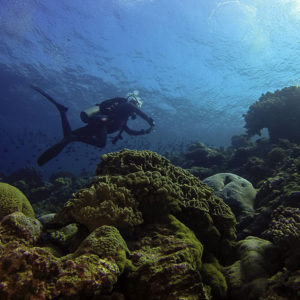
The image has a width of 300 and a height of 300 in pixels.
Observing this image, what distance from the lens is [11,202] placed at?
12.9 feet

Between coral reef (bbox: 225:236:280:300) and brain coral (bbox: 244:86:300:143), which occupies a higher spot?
brain coral (bbox: 244:86:300:143)

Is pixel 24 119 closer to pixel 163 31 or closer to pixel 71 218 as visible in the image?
pixel 163 31

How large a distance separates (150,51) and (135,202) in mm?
26192

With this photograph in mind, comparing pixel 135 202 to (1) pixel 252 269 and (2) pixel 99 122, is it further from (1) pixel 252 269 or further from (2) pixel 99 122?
(2) pixel 99 122

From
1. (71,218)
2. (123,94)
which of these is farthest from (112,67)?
(71,218)

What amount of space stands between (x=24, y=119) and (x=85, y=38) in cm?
3352

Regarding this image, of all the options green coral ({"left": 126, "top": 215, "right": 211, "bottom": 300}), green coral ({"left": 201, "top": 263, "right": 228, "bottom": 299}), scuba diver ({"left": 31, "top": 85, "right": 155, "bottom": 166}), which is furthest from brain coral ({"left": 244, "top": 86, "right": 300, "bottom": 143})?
green coral ({"left": 126, "top": 215, "right": 211, "bottom": 300})

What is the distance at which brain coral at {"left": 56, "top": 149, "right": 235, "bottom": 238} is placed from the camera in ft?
9.71

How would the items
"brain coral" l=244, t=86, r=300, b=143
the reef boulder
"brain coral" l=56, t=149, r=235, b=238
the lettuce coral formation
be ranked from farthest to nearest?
"brain coral" l=244, t=86, r=300, b=143 < the reef boulder < "brain coral" l=56, t=149, r=235, b=238 < the lettuce coral formation

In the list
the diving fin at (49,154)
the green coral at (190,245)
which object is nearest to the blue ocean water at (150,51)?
the diving fin at (49,154)

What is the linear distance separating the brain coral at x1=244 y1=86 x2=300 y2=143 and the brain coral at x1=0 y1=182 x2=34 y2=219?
12523mm

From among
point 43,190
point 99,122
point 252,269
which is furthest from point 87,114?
point 252,269

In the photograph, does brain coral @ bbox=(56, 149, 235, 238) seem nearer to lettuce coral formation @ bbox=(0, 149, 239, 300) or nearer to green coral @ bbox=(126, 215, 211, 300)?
lettuce coral formation @ bbox=(0, 149, 239, 300)

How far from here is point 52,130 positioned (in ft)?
177
